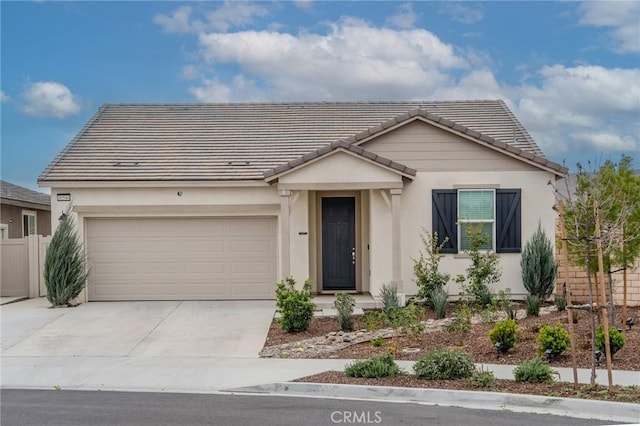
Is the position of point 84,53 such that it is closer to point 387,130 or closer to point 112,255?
point 112,255

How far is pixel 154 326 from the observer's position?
14938mm

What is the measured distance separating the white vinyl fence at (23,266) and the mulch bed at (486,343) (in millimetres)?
8883

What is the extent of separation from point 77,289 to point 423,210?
9001 mm

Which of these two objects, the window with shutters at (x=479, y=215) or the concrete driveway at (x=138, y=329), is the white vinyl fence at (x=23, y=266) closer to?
the concrete driveway at (x=138, y=329)

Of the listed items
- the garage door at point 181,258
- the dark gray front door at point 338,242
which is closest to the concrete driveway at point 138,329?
the garage door at point 181,258

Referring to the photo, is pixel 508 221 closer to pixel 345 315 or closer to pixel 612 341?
pixel 345 315

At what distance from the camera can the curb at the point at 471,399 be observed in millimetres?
8117

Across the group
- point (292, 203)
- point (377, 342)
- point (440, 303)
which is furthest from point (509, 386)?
point (292, 203)

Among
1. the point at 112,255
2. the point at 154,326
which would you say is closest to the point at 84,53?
the point at 112,255

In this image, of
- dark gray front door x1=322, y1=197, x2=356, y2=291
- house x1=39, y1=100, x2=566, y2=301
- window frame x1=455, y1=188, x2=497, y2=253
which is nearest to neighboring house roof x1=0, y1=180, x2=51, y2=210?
house x1=39, y1=100, x2=566, y2=301

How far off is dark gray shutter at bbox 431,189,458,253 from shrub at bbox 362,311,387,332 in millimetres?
3149

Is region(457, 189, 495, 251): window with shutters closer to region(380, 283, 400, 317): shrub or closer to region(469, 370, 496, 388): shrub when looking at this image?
region(380, 283, 400, 317): shrub

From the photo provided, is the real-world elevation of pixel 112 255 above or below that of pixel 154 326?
above

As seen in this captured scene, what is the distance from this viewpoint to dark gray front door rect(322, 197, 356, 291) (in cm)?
1836
